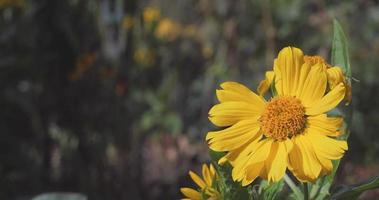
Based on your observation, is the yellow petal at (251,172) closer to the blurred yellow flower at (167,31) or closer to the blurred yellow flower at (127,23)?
the blurred yellow flower at (127,23)

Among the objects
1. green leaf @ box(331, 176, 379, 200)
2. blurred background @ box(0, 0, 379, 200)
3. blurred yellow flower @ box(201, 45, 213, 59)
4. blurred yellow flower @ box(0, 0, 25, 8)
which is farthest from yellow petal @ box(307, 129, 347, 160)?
blurred yellow flower @ box(201, 45, 213, 59)

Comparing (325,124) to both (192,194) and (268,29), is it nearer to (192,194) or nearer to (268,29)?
(192,194)

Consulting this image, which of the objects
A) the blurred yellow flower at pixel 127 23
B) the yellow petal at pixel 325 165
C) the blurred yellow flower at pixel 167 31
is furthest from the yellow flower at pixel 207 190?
the blurred yellow flower at pixel 167 31

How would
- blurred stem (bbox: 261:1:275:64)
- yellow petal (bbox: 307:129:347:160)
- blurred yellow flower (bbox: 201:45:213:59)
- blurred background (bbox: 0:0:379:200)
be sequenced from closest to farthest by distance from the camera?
yellow petal (bbox: 307:129:347:160)
blurred background (bbox: 0:0:379:200)
blurred stem (bbox: 261:1:275:64)
blurred yellow flower (bbox: 201:45:213:59)

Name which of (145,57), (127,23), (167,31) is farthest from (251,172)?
(167,31)

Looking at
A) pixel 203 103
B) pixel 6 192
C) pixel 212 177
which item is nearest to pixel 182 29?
pixel 203 103

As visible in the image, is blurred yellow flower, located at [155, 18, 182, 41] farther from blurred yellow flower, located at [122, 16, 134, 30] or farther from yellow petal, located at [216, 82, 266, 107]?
yellow petal, located at [216, 82, 266, 107]

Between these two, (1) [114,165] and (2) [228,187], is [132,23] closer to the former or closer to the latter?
(1) [114,165]
